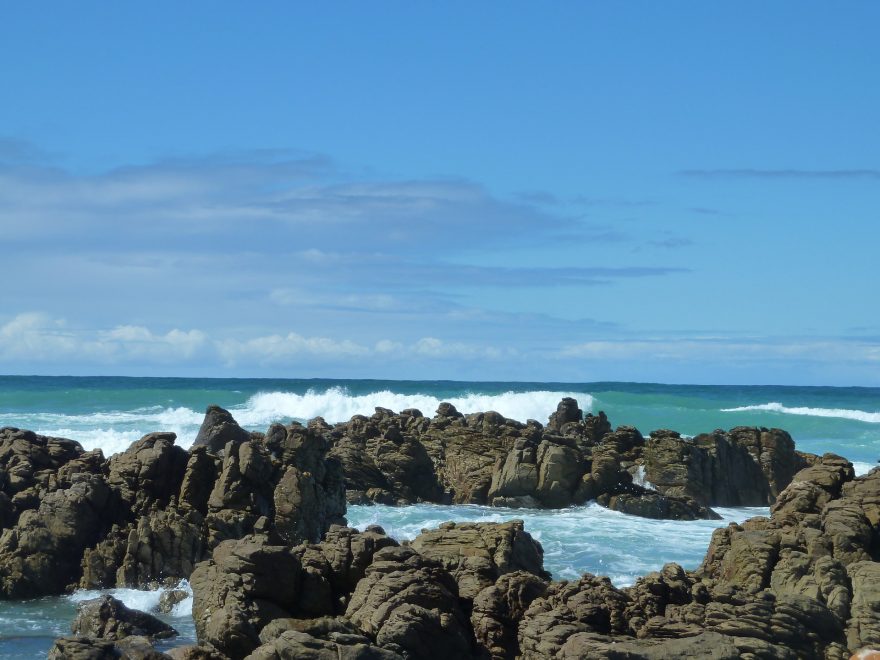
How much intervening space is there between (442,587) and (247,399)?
70.8m

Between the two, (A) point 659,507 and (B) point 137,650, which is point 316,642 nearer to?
(B) point 137,650

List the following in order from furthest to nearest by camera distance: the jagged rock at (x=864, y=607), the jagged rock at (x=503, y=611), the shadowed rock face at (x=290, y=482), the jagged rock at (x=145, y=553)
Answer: the shadowed rock face at (x=290, y=482) < the jagged rock at (x=145, y=553) < the jagged rock at (x=503, y=611) < the jagged rock at (x=864, y=607)

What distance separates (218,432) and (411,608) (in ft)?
49.5

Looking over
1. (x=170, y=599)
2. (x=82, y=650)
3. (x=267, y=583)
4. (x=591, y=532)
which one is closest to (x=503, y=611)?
(x=267, y=583)

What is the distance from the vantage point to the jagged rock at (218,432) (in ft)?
89.9

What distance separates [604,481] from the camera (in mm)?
30891

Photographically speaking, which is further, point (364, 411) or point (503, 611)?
point (364, 411)

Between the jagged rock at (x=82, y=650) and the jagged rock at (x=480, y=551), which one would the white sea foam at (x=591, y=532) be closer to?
the jagged rock at (x=480, y=551)

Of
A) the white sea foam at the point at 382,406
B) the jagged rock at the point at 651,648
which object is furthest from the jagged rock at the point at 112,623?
the white sea foam at the point at 382,406

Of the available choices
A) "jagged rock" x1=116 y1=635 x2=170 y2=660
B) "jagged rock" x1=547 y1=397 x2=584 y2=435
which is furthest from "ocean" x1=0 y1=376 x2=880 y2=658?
"jagged rock" x1=547 y1=397 x2=584 y2=435

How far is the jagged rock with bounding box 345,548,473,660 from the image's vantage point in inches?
511

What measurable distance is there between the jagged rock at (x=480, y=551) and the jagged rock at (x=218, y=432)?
1186 centimetres

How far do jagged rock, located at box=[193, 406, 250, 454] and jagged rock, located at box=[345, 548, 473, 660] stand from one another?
13.6 metres

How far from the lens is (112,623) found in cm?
1505
